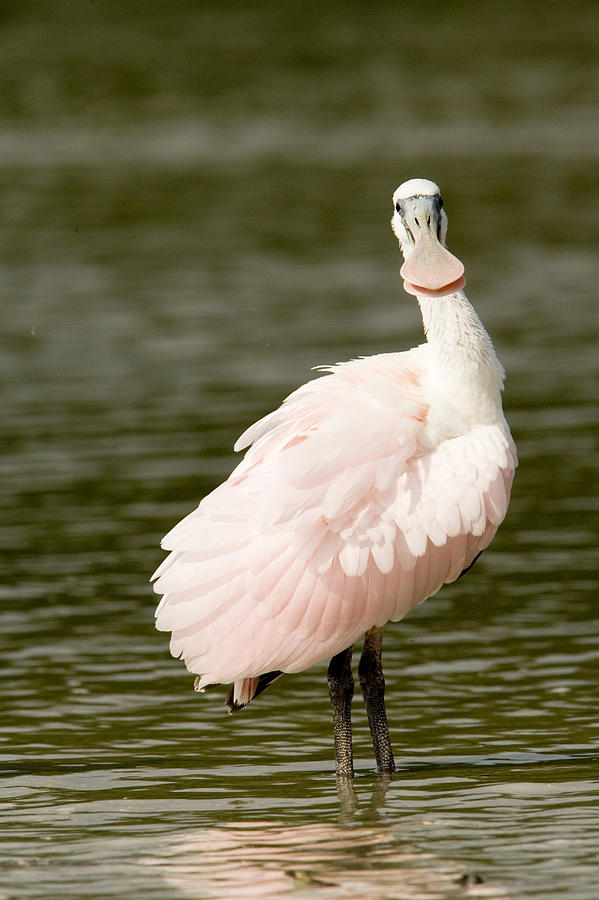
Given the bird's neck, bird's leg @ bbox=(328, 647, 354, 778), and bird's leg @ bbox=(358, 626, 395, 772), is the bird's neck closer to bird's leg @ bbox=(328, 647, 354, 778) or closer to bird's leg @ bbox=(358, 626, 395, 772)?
bird's leg @ bbox=(358, 626, 395, 772)

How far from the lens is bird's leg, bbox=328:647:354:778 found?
30.0ft

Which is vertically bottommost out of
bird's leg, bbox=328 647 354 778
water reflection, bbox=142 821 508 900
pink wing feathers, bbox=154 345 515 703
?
water reflection, bbox=142 821 508 900

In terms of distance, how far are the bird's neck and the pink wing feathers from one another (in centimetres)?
18

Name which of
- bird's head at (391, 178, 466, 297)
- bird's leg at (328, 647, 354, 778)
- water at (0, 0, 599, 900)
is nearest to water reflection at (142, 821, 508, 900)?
water at (0, 0, 599, 900)

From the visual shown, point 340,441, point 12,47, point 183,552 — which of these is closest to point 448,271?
point 340,441

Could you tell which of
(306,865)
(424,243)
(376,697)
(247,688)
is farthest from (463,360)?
(306,865)

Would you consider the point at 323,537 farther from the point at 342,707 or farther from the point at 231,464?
the point at 231,464

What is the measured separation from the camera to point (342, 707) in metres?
9.21

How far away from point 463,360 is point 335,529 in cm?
105

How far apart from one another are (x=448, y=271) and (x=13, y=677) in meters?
3.42

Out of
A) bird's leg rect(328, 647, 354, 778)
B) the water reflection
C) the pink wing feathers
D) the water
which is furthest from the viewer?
bird's leg rect(328, 647, 354, 778)

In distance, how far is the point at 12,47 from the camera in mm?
52375

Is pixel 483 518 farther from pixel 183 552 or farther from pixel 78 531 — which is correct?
pixel 78 531

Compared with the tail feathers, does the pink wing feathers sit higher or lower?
higher
